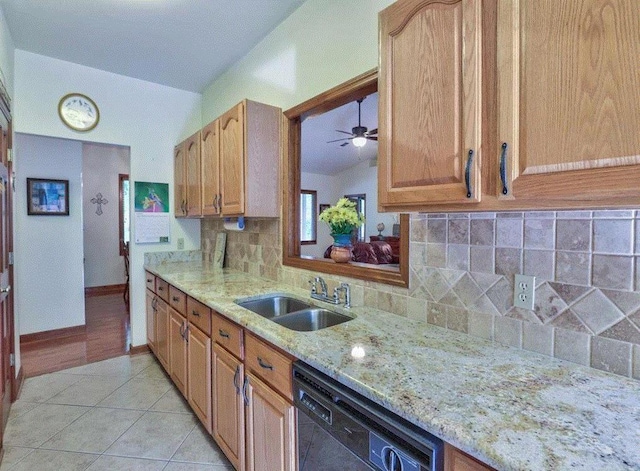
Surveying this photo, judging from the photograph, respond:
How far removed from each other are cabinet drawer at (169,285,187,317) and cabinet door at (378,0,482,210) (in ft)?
5.41

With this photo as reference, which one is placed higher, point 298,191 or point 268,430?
point 298,191

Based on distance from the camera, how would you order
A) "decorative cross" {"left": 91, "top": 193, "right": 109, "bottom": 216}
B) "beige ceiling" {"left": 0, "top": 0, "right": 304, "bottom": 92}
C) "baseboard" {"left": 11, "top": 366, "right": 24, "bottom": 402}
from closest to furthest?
"beige ceiling" {"left": 0, "top": 0, "right": 304, "bottom": 92} < "baseboard" {"left": 11, "top": 366, "right": 24, "bottom": 402} < "decorative cross" {"left": 91, "top": 193, "right": 109, "bottom": 216}

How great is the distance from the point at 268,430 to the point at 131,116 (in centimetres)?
313

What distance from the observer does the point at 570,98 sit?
2.41 ft

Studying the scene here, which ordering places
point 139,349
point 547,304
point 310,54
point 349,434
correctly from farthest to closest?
point 139,349, point 310,54, point 547,304, point 349,434

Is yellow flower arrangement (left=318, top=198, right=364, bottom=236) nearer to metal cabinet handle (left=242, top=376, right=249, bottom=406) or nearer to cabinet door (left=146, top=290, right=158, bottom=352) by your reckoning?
metal cabinet handle (left=242, top=376, right=249, bottom=406)

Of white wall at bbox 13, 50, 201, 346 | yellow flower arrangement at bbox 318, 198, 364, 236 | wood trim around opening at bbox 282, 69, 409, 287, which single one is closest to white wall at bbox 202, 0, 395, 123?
wood trim around opening at bbox 282, 69, 409, 287

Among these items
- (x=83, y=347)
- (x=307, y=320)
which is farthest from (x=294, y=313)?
(x=83, y=347)

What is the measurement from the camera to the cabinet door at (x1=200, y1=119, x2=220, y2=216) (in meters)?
2.54

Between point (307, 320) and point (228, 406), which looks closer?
point (228, 406)

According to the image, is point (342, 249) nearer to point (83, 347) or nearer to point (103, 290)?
point (83, 347)

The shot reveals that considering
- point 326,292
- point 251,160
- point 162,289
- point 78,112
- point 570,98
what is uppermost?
point 78,112

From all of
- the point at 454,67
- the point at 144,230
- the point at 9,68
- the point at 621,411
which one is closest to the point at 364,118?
the point at 144,230

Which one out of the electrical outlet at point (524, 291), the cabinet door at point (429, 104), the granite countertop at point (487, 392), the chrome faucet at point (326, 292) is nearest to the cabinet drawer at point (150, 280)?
the chrome faucet at point (326, 292)
